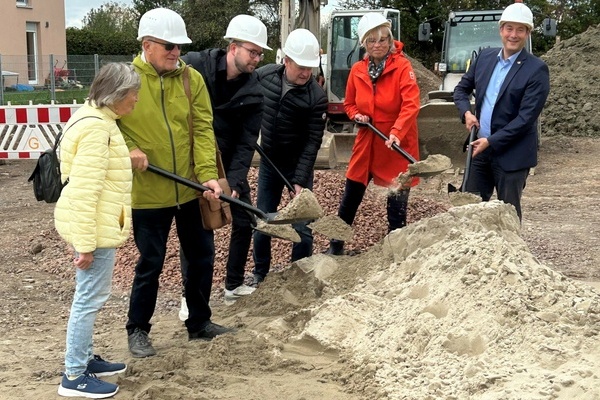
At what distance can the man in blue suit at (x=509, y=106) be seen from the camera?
525 cm

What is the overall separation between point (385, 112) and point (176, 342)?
2.40 meters

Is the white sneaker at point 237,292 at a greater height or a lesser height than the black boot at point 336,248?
lesser

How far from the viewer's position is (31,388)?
13.2ft

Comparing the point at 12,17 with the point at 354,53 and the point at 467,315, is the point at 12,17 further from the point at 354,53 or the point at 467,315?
the point at 467,315

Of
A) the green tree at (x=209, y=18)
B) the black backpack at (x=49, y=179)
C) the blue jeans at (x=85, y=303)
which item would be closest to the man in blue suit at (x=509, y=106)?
the blue jeans at (x=85, y=303)

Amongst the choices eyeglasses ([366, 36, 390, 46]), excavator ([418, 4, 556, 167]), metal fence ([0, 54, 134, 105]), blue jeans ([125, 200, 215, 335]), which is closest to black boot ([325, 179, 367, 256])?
eyeglasses ([366, 36, 390, 46])

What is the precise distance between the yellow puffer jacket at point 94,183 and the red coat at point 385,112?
2.57m

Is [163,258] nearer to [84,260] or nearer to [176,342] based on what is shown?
[176,342]

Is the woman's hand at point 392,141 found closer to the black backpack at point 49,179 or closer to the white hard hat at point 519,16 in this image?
the white hard hat at point 519,16

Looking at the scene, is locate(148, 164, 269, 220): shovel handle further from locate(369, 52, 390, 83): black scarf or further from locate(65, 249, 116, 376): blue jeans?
locate(369, 52, 390, 83): black scarf

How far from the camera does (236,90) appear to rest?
191 inches

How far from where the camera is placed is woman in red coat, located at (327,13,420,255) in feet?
18.9

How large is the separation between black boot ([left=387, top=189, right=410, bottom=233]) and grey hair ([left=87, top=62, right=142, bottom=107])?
111 inches

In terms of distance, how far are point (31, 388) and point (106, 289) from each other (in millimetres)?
690
